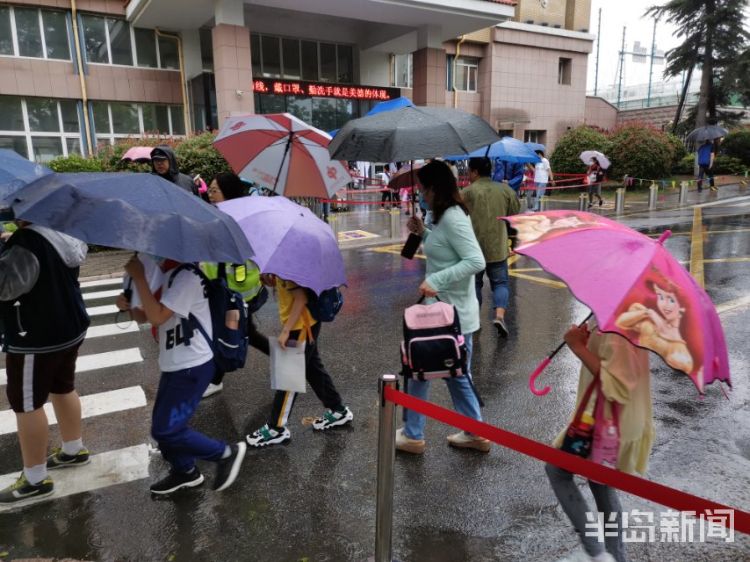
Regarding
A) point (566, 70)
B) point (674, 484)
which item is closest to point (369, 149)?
point (674, 484)

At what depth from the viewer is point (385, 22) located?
21.0m

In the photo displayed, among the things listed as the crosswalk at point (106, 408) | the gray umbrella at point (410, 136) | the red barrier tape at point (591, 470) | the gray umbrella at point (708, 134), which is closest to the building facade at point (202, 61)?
the gray umbrella at point (708, 134)

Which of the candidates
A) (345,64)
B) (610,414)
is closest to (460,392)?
(610,414)

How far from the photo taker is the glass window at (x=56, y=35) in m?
18.9

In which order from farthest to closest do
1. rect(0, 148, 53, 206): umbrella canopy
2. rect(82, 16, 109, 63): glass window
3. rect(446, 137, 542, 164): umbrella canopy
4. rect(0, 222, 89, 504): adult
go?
rect(82, 16, 109, 63): glass window, rect(446, 137, 542, 164): umbrella canopy, rect(0, 148, 53, 206): umbrella canopy, rect(0, 222, 89, 504): adult

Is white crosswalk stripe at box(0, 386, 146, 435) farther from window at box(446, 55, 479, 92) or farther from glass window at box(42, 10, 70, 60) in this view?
window at box(446, 55, 479, 92)

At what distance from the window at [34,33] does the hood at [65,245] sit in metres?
19.9

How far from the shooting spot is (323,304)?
12.1 feet

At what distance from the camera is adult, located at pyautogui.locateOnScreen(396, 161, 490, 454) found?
357cm

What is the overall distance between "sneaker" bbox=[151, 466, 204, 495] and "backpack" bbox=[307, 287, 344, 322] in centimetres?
127

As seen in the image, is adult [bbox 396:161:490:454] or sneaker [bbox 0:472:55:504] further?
adult [bbox 396:161:490:454]

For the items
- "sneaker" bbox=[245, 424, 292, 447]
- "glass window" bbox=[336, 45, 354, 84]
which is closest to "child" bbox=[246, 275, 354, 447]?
"sneaker" bbox=[245, 424, 292, 447]

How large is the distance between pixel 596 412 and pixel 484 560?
3.42 feet

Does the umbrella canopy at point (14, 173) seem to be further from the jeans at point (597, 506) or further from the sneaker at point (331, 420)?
the jeans at point (597, 506)
